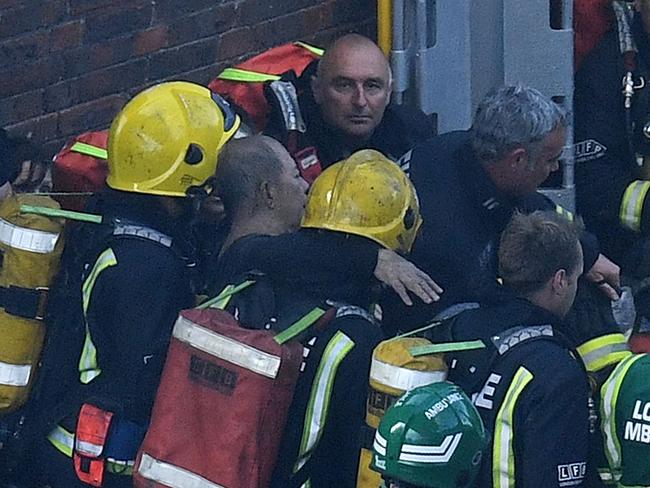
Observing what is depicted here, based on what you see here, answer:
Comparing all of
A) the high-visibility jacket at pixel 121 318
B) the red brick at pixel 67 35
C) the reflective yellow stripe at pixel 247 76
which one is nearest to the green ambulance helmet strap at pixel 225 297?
the high-visibility jacket at pixel 121 318

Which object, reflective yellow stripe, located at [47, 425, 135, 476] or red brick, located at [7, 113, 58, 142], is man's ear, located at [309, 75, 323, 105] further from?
reflective yellow stripe, located at [47, 425, 135, 476]

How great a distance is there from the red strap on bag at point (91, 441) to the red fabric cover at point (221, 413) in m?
0.18

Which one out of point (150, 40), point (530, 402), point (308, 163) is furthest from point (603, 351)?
point (150, 40)

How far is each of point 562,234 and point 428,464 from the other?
706 mm

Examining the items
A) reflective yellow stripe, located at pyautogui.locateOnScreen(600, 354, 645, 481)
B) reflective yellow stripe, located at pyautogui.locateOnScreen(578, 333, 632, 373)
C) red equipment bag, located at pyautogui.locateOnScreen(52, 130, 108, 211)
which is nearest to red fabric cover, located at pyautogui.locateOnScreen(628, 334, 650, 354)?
reflective yellow stripe, located at pyautogui.locateOnScreen(578, 333, 632, 373)

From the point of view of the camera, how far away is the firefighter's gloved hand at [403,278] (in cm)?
422

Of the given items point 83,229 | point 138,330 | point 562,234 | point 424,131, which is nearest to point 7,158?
point 83,229

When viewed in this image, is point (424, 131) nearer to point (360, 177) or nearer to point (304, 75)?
point (304, 75)

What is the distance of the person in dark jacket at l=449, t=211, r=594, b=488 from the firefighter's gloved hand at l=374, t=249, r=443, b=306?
266 mm

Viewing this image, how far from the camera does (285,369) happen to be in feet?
12.9

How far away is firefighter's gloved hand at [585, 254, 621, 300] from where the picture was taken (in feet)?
15.1

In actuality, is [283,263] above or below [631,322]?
above

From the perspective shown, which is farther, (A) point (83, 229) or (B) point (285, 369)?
(A) point (83, 229)

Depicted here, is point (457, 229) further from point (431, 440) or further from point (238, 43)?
point (238, 43)
